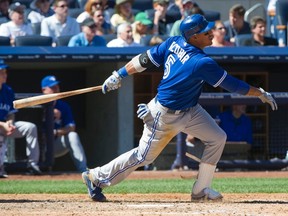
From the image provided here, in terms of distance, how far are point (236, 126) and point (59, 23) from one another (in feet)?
10.3

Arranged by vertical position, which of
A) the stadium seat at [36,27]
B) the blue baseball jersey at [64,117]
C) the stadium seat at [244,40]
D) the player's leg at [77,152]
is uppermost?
the stadium seat at [36,27]

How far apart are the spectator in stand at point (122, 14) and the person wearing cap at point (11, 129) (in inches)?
109

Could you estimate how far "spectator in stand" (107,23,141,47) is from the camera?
12.9m

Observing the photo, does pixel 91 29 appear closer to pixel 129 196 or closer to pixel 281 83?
pixel 281 83

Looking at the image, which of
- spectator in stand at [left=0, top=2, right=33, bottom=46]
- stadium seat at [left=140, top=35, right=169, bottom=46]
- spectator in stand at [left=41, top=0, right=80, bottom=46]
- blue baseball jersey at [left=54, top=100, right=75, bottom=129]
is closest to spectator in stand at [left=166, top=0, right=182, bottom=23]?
stadium seat at [left=140, top=35, right=169, bottom=46]

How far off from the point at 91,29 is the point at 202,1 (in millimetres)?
4088

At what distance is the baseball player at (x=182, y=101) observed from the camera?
23.8ft

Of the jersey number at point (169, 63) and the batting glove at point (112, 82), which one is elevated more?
the jersey number at point (169, 63)

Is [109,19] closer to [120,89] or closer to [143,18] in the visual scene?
[143,18]

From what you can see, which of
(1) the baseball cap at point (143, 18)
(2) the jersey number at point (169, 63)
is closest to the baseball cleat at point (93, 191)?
(2) the jersey number at point (169, 63)

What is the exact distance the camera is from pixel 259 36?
13.9 m

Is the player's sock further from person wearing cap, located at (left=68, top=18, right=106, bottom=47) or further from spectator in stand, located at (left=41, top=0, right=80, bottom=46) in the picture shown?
spectator in stand, located at (left=41, top=0, right=80, bottom=46)

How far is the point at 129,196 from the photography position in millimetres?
8484

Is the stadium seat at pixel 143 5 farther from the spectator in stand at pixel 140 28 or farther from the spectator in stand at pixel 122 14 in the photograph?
the spectator in stand at pixel 140 28
